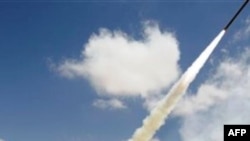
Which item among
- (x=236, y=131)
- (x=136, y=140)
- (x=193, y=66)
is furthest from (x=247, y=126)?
(x=136, y=140)

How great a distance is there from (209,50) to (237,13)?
7.12 metres

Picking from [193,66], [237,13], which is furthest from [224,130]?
[237,13]

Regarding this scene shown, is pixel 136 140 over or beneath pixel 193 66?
beneath

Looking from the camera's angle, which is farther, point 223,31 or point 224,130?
point 223,31

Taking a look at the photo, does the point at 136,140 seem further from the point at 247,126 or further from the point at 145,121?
the point at 247,126

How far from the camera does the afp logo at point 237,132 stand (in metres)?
68.6

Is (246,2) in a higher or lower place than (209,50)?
higher

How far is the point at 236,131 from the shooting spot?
70.1 meters

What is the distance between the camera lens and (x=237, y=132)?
230 feet

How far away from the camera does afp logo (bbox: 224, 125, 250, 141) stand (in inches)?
2702

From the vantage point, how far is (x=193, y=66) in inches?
2985

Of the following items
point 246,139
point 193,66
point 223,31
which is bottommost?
A: point 246,139

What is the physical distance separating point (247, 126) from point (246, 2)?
62.9ft

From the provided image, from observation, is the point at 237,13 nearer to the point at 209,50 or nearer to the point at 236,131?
the point at 209,50
